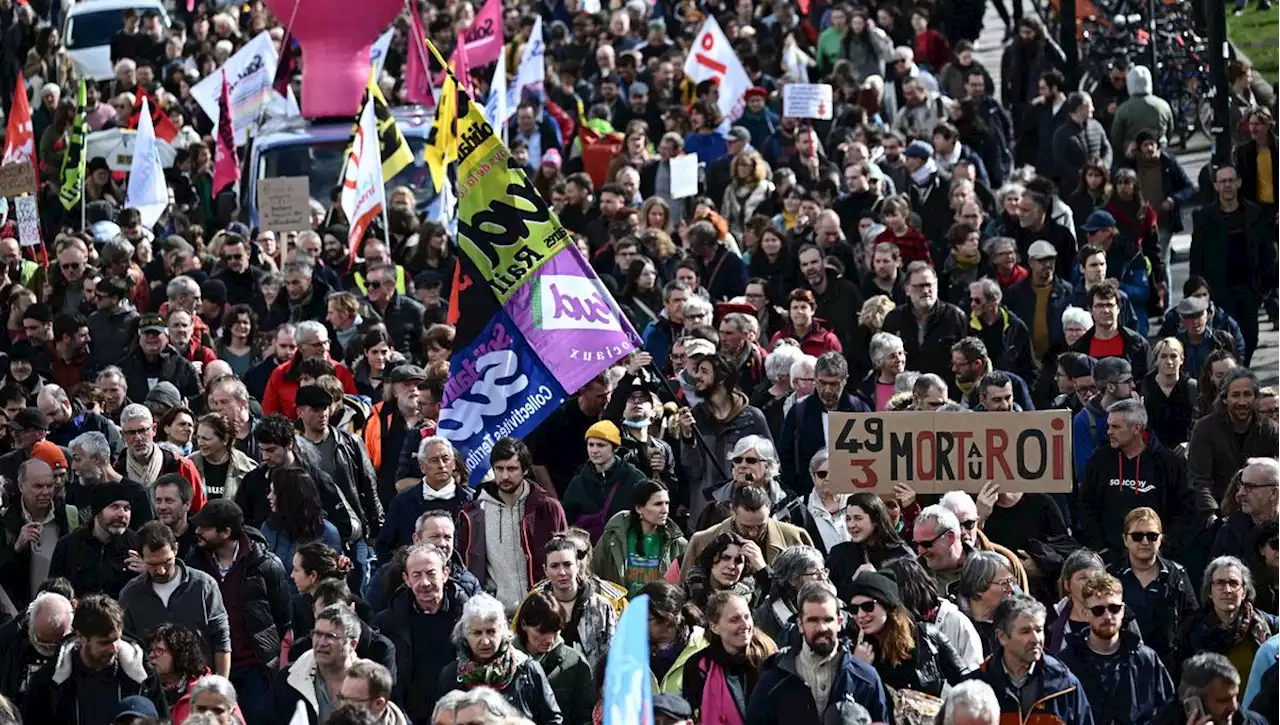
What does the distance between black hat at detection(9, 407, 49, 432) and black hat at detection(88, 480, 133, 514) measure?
176 centimetres

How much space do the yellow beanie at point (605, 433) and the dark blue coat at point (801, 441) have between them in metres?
1.36

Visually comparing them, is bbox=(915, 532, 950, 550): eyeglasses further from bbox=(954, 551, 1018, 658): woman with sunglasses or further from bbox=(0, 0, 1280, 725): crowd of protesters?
bbox=(954, 551, 1018, 658): woman with sunglasses

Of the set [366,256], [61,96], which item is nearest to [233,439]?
[366,256]

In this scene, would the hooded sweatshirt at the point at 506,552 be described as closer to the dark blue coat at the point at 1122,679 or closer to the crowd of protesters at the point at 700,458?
the crowd of protesters at the point at 700,458

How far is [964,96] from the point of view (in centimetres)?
2655

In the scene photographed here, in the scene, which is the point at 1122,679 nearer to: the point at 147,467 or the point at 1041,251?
the point at 147,467

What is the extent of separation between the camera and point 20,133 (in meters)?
21.8

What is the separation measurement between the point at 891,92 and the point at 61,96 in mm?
8693

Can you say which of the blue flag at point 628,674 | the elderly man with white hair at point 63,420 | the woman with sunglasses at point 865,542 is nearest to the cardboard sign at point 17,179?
the elderly man with white hair at point 63,420

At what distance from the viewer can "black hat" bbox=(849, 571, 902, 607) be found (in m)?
10.8

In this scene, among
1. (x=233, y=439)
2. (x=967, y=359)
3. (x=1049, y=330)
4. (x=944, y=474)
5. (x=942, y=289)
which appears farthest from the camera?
(x=942, y=289)

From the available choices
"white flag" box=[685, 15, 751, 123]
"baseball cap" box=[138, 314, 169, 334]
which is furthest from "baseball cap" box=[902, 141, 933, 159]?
"baseball cap" box=[138, 314, 169, 334]

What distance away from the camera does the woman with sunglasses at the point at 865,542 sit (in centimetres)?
1208

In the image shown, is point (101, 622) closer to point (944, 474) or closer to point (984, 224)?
point (944, 474)
